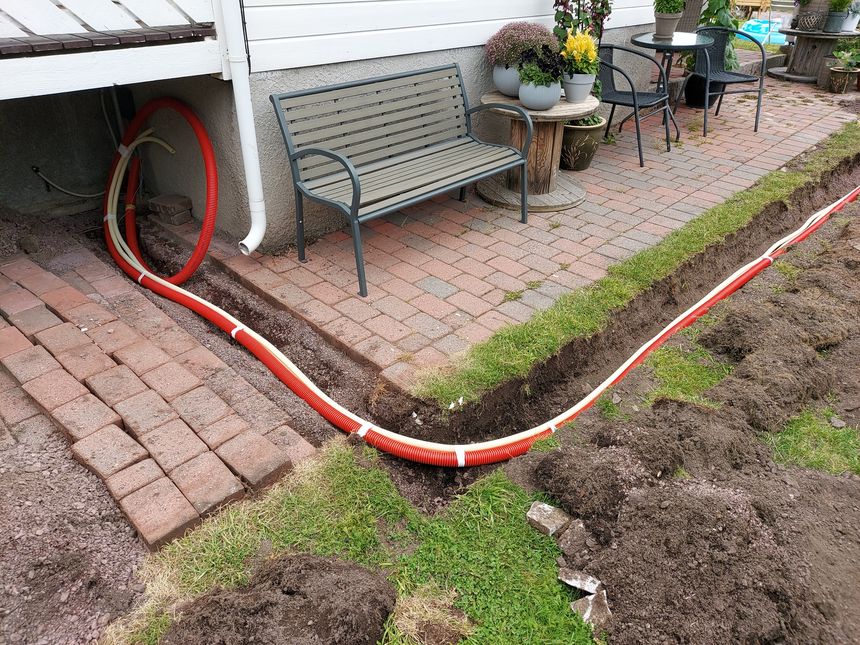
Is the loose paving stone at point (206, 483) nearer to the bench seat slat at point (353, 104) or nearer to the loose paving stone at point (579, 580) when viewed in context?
the loose paving stone at point (579, 580)

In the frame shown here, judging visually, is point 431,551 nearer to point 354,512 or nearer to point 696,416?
point 354,512

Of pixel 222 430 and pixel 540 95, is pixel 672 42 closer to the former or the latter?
pixel 540 95

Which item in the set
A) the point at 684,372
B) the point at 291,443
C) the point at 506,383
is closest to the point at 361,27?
the point at 506,383

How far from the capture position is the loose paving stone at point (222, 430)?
2.46 metres

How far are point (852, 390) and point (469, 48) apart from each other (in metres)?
3.38

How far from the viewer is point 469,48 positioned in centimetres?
466

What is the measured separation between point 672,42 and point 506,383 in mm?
4819

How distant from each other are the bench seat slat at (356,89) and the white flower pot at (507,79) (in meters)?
0.41

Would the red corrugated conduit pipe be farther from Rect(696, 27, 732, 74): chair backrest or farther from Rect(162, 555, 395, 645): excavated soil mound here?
Rect(696, 27, 732, 74): chair backrest

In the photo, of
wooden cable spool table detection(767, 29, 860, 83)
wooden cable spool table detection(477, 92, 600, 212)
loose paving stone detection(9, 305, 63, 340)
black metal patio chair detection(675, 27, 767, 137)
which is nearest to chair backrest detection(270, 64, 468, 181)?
wooden cable spool table detection(477, 92, 600, 212)

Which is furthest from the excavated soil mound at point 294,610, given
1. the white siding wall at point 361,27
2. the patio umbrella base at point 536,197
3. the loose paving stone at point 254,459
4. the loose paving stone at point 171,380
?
the patio umbrella base at point 536,197

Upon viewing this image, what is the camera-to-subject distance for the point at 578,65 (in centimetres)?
452

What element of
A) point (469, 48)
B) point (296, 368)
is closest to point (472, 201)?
point (469, 48)

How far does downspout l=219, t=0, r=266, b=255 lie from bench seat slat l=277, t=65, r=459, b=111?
206 mm
